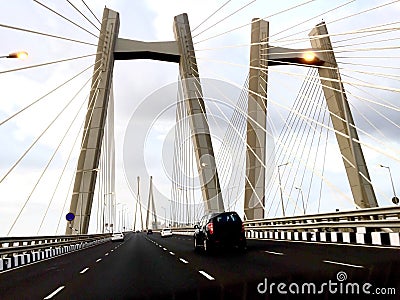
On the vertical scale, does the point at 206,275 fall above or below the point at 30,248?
below

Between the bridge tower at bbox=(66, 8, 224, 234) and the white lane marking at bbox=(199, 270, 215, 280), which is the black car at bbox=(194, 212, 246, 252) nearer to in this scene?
the white lane marking at bbox=(199, 270, 215, 280)

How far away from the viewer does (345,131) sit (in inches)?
1065

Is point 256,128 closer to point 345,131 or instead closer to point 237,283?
point 345,131

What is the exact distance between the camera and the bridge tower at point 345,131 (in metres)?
25.1

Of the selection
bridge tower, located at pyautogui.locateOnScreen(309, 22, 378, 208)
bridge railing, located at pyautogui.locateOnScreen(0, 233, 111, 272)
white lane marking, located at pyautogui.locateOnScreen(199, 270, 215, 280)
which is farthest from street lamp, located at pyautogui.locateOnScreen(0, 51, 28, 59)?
bridge tower, located at pyautogui.locateOnScreen(309, 22, 378, 208)

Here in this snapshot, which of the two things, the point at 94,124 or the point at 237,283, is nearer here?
the point at 237,283

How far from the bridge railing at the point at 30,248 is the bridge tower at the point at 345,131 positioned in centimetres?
1502

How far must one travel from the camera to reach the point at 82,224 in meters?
30.7

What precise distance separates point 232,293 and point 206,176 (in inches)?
863

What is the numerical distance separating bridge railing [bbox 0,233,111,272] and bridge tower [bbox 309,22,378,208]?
15022 mm

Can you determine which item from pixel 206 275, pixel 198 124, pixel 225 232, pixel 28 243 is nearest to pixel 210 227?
pixel 225 232

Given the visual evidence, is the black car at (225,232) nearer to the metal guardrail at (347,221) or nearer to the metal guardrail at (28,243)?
the metal guardrail at (347,221)

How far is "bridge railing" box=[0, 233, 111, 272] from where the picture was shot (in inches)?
796

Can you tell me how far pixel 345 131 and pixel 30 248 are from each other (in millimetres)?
16576
